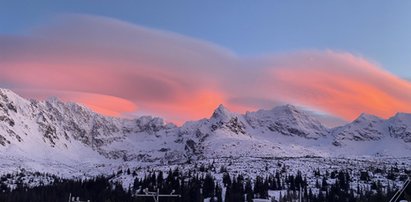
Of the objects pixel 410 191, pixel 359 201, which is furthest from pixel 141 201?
pixel 410 191

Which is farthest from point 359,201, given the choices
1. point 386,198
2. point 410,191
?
point 410,191

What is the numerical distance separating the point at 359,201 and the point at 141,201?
8474 centimetres

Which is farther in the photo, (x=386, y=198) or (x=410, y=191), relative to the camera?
(x=386, y=198)

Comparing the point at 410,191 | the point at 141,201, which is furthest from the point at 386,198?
the point at 410,191

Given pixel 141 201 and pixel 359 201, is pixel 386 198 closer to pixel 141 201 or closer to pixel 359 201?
pixel 359 201

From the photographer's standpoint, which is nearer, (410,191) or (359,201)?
(410,191)

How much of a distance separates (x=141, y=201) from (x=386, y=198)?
3774 inches

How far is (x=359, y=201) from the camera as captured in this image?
649 ft

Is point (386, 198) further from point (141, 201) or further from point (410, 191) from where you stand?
point (410, 191)

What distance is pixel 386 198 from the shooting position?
655 feet

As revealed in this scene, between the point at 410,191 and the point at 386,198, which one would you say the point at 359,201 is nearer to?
the point at 386,198

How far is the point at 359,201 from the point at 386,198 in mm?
11316

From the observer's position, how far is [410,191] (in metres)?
50.5

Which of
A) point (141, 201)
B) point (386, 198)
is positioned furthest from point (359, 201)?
point (141, 201)
